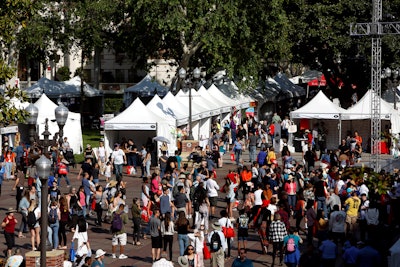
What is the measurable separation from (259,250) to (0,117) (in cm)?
712

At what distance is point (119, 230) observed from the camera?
24625 mm

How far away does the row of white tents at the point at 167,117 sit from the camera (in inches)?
1641

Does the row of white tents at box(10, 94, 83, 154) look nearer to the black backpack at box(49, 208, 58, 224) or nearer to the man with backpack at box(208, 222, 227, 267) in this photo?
the black backpack at box(49, 208, 58, 224)

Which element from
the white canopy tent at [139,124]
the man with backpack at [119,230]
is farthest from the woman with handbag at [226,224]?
the white canopy tent at [139,124]

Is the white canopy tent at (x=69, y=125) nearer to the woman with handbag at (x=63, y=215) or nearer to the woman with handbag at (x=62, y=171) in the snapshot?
the woman with handbag at (x=62, y=171)

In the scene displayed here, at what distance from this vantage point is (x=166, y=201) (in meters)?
26.3

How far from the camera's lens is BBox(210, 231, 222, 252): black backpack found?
22.3m

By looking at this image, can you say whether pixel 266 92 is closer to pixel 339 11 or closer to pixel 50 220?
pixel 339 11

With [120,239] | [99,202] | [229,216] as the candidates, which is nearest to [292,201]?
[229,216]

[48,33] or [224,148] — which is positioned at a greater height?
[48,33]

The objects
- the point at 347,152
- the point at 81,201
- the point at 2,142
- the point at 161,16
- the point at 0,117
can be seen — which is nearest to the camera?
the point at 0,117

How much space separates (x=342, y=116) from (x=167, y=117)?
7.79m

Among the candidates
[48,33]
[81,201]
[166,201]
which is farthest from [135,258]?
[48,33]

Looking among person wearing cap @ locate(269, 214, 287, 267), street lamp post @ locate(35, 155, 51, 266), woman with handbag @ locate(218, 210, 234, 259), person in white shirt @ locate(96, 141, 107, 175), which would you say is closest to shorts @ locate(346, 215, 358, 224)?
person wearing cap @ locate(269, 214, 287, 267)
